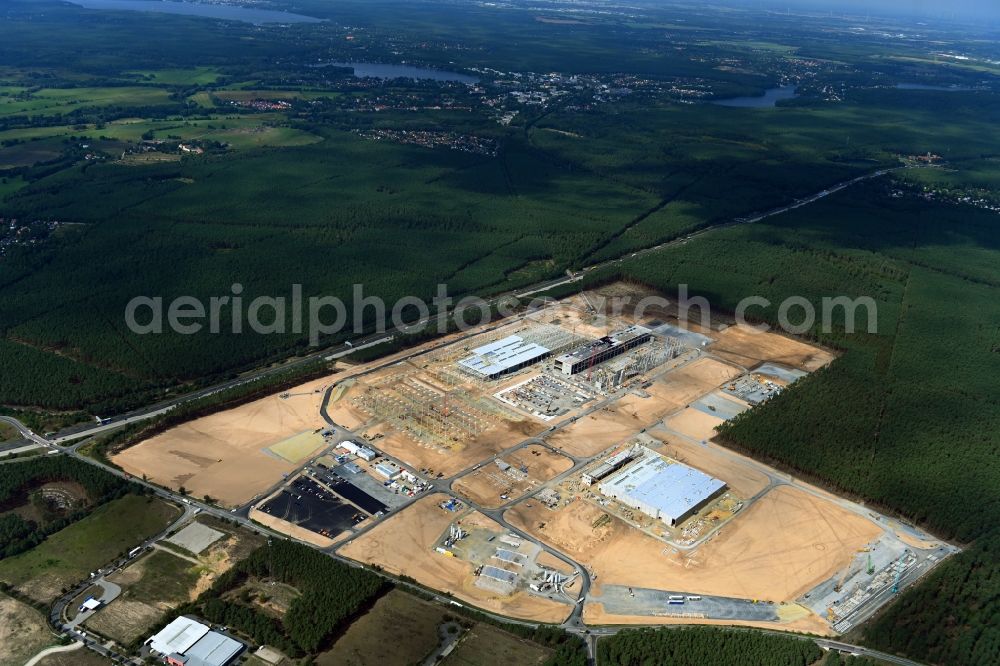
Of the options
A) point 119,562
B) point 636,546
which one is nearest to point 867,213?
point 636,546

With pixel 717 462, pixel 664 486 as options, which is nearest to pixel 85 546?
pixel 664 486

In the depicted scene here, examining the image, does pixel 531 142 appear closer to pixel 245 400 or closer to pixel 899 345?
pixel 899 345

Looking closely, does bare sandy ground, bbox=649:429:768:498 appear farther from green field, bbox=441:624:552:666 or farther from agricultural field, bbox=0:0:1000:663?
green field, bbox=441:624:552:666

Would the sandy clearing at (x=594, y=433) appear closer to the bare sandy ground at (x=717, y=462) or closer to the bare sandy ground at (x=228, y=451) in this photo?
the bare sandy ground at (x=717, y=462)

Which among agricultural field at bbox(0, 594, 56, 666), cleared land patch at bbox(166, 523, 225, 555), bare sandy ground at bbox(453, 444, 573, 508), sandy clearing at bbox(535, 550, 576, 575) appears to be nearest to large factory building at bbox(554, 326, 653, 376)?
bare sandy ground at bbox(453, 444, 573, 508)

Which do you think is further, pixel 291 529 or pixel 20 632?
pixel 291 529

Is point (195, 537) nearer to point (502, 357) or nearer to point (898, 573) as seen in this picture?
point (502, 357)
